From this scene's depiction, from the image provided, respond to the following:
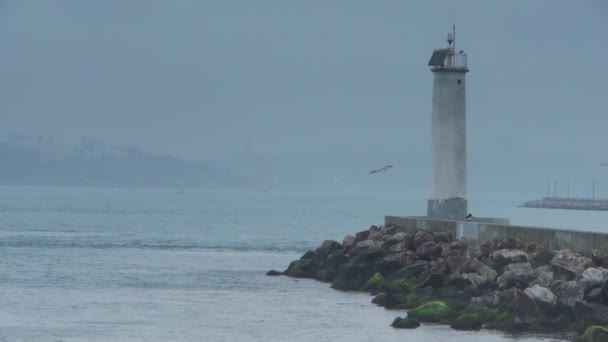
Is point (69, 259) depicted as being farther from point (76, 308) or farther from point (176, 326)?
point (176, 326)

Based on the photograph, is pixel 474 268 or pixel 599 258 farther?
pixel 474 268

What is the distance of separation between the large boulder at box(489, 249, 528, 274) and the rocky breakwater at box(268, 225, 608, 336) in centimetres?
2

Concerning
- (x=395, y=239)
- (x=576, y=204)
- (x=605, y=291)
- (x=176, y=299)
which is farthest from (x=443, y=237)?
(x=576, y=204)

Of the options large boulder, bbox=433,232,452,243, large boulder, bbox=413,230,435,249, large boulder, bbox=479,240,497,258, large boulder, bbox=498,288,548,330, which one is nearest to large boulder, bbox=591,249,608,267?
large boulder, bbox=498,288,548,330

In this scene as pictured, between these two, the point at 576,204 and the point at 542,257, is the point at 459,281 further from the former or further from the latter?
the point at 576,204

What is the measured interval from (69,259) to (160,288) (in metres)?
11.4

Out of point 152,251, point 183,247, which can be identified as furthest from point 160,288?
point 183,247

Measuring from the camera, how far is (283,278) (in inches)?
1193

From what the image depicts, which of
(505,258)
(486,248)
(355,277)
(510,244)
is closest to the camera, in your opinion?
(505,258)

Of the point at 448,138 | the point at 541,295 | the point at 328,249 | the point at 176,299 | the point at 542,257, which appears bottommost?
the point at 176,299

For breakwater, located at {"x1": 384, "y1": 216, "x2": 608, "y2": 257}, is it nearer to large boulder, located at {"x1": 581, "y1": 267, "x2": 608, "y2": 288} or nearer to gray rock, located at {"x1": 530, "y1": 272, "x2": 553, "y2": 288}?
gray rock, located at {"x1": 530, "y1": 272, "x2": 553, "y2": 288}

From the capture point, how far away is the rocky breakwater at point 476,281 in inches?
724

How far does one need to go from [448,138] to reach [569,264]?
935 cm

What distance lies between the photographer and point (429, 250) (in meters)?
25.3
